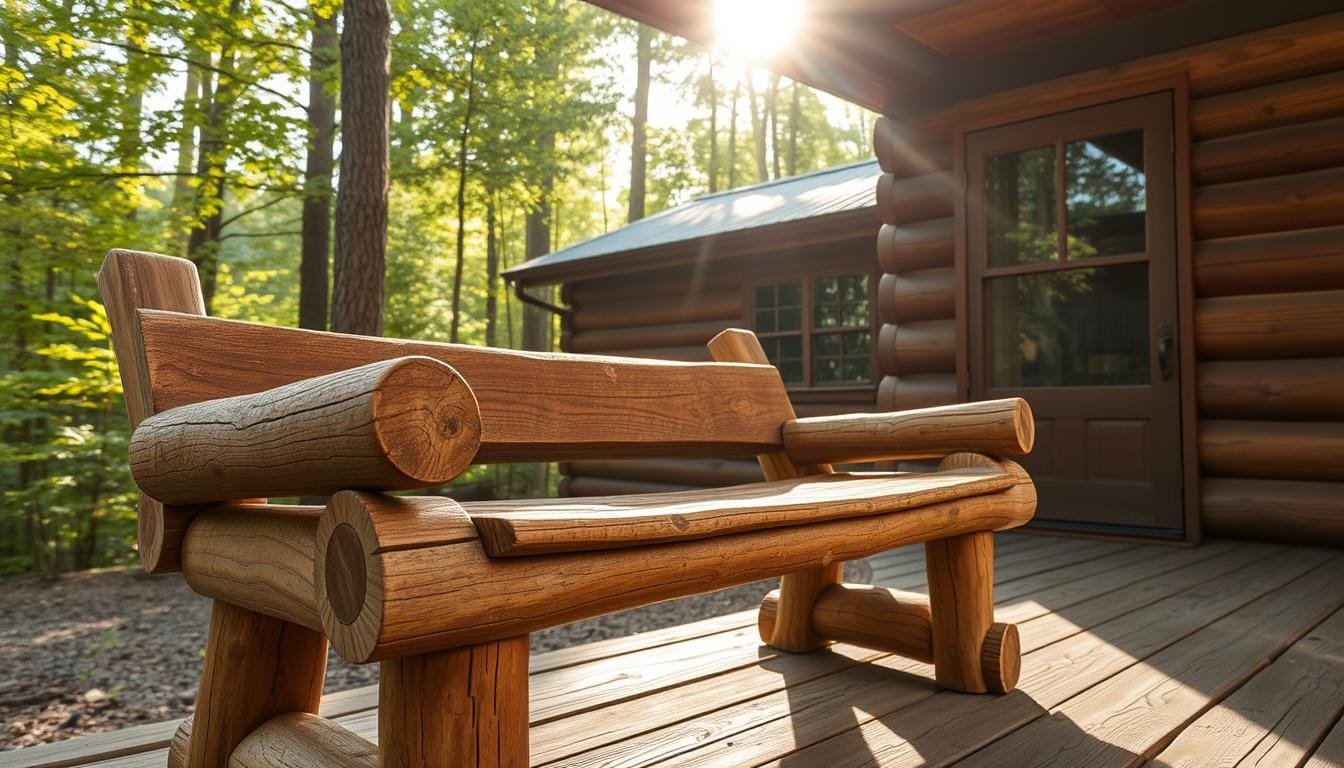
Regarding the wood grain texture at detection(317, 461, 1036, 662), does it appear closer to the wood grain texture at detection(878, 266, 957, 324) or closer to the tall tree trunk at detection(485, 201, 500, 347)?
the wood grain texture at detection(878, 266, 957, 324)

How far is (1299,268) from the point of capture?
4250mm

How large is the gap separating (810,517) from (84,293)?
11.9 m

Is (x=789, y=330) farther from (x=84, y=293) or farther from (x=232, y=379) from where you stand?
(x=84, y=293)

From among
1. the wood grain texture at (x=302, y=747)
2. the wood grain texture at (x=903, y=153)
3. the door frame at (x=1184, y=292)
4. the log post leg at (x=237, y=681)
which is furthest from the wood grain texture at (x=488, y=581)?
the wood grain texture at (x=903, y=153)

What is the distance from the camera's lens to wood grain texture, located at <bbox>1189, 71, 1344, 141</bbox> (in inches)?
165

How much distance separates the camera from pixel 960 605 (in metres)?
2.21

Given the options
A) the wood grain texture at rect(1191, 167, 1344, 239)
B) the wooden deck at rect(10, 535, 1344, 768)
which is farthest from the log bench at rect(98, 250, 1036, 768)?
the wood grain texture at rect(1191, 167, 1344, 239)

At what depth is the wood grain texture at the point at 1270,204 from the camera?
419cm

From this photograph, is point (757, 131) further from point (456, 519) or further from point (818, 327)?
point (456, 519)

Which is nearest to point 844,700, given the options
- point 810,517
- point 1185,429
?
point 810,517

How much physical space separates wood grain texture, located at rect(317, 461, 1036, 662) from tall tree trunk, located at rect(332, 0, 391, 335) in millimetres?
5470

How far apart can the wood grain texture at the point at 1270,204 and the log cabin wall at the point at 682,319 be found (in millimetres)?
2629

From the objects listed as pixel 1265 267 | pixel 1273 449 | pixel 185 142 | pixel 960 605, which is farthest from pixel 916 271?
pixel 185 142

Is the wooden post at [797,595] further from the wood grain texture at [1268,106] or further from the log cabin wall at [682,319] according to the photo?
the log cabin wall at [682,319]
